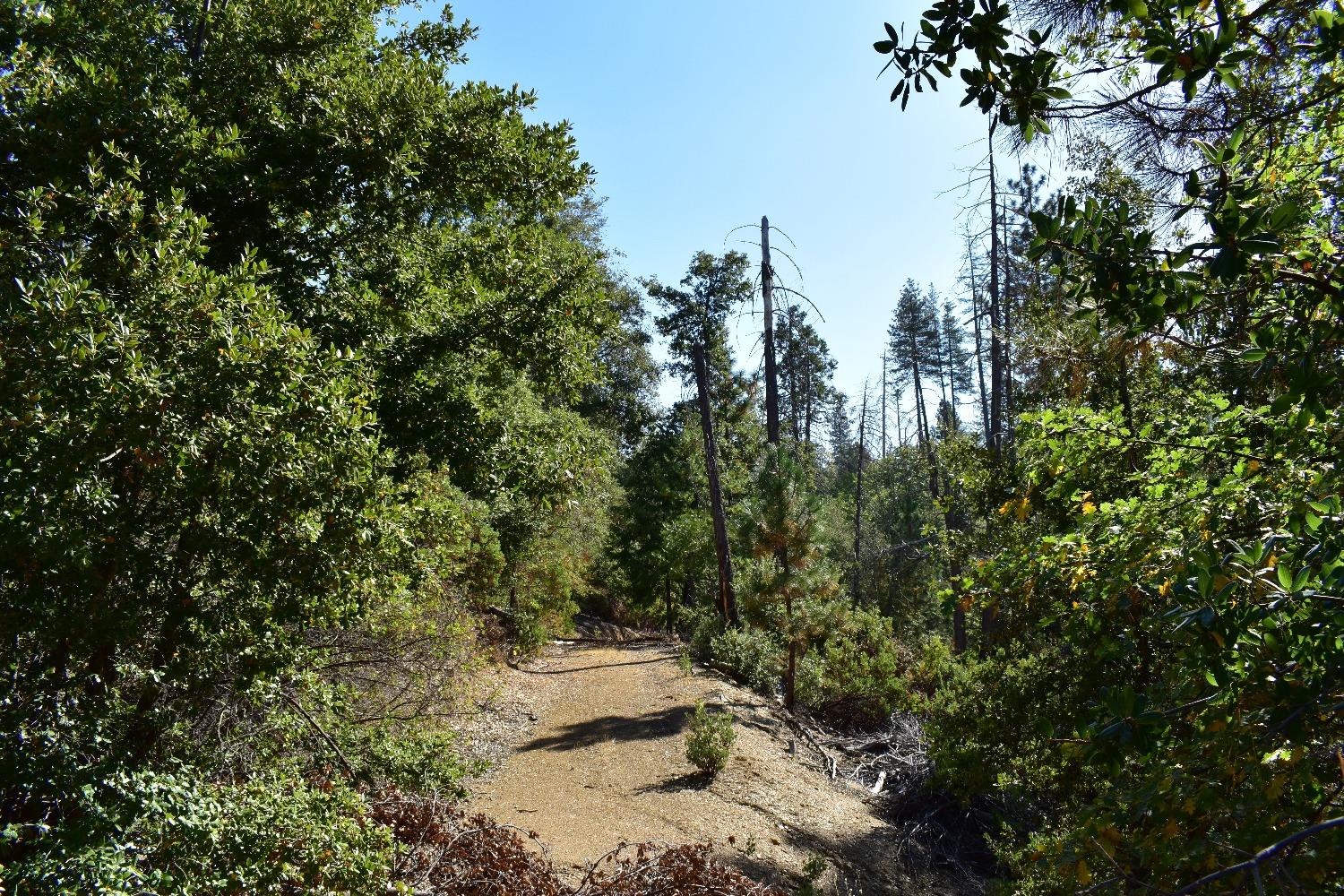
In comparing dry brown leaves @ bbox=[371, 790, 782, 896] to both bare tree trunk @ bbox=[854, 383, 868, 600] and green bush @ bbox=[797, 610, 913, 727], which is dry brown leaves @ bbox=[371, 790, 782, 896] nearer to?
green bush @ bbox=[797, 610, 913, 727]

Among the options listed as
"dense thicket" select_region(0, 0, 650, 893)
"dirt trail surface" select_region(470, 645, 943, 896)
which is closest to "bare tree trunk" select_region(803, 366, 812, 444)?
"dirt trail surface" select_region(470, 645, 943, 896)

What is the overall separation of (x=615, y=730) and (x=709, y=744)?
3.01m

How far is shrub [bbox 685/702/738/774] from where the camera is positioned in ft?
34.3

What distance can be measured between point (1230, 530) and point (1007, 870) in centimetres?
822

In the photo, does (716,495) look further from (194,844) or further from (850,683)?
(194,844)

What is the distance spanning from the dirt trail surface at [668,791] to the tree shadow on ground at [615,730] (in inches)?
1.2

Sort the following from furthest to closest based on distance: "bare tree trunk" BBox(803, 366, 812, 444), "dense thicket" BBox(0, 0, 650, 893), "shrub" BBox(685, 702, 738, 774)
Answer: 1. "bare tree trunk" BBox(803, 366, 812, 444)
2. "shrub" BBox(685, 702, 738, 774)
3. "dense thicket" BBox(0, 0, 650, 893)

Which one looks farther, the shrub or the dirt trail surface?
the shrub

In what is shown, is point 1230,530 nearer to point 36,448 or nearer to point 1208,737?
point 1208,737

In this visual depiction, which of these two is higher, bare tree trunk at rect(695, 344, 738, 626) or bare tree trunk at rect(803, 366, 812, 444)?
bare tree trunk at rect(803, 366, 812, 444)

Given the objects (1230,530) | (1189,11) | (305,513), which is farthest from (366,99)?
(1230,530)

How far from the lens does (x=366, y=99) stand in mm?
6305

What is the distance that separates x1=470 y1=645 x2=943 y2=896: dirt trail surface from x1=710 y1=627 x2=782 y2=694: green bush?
0.92 m

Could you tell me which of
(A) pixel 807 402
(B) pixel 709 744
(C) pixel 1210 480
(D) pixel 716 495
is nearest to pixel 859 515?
(A) pixel 807 402
